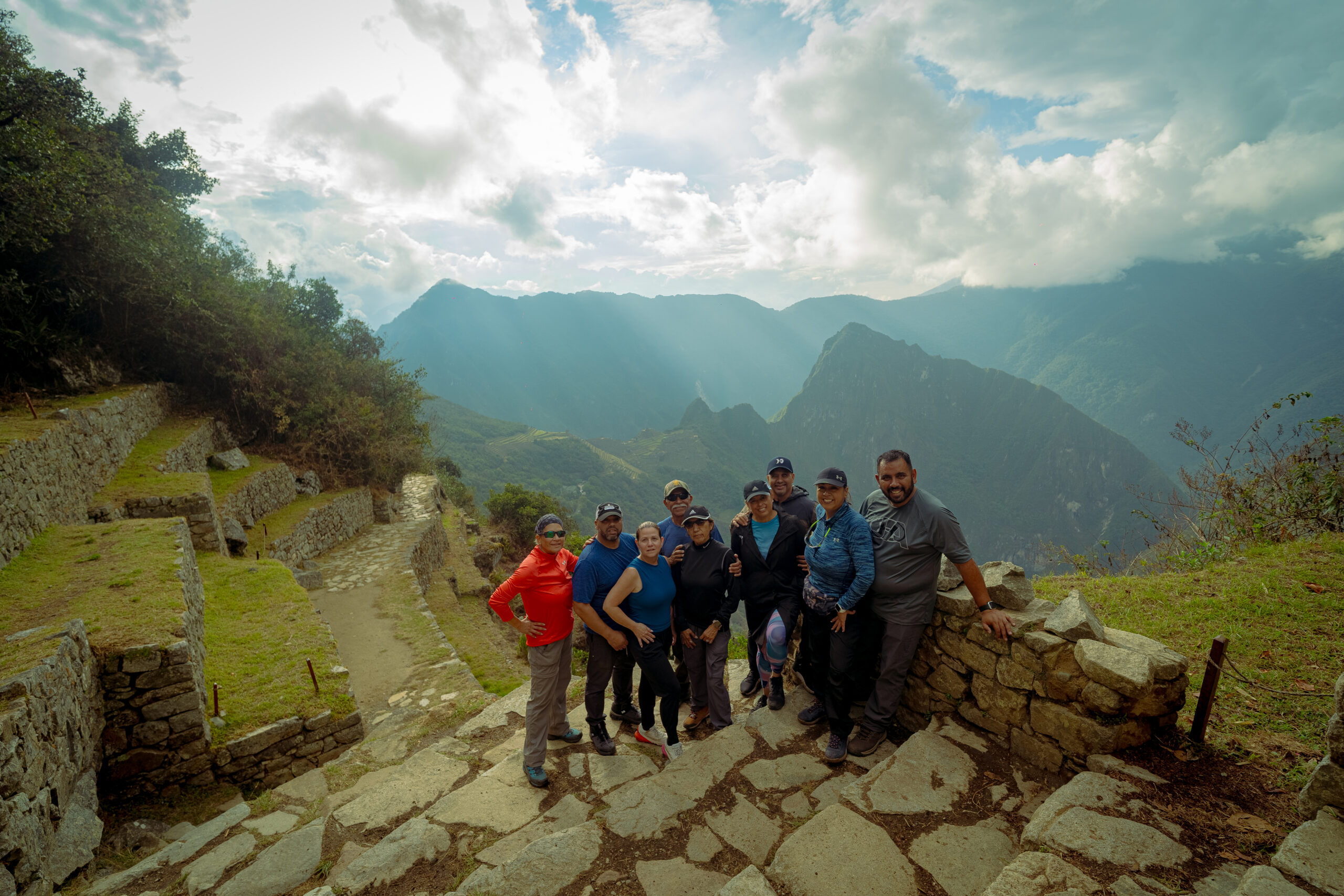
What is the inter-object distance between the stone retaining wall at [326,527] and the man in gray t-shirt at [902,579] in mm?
13554

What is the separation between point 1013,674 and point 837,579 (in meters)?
1.33

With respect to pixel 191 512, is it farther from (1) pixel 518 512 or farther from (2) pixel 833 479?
(1) pixel 518 512

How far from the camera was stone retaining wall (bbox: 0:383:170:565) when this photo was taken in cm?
726

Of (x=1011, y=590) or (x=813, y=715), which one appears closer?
(x=1011, y=590)

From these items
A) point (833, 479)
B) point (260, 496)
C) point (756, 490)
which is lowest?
point (260, 496)

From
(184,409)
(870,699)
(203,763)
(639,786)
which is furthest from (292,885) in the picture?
(184,409)

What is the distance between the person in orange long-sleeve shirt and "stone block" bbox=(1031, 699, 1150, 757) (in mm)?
3578

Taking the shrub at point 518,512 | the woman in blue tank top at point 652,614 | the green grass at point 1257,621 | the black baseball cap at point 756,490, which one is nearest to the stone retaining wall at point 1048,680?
the green grass at point 1257,621

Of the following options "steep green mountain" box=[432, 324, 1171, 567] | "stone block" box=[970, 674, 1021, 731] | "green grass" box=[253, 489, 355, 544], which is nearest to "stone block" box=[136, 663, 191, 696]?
"stone block" box=[970, 674, 1021, 731]

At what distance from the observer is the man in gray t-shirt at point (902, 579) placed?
372 cm

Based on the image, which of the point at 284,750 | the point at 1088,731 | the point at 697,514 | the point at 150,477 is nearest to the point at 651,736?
the point at 697,514

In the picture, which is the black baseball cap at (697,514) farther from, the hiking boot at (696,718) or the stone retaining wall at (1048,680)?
the stone retaining wall at (1048,680)

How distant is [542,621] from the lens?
446 centimetres

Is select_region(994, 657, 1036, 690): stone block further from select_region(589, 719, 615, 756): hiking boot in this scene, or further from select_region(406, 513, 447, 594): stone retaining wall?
select_region(406, 513, 447, 594): stone retaining wall
